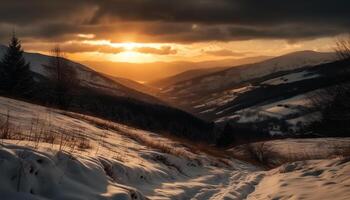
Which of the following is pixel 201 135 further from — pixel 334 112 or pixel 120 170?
pixel 120 170

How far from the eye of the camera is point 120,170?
33.6 ft

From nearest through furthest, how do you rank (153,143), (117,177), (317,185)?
(117,177) < (317,185) < (153,143)

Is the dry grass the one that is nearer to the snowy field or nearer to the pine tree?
the snowy field

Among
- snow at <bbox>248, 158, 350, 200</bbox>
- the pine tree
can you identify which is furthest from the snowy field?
the pine tree

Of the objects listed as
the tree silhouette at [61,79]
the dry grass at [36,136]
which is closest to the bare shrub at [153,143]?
the dry grass at [36,136]

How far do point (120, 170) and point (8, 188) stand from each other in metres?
3.98

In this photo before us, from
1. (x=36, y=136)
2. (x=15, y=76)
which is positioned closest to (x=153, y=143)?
(x=36, y=136)

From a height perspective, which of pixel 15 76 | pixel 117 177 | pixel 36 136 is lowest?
pixel 117 177

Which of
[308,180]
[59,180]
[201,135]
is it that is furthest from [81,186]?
[201,135]

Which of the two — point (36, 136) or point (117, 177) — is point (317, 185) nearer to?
point (117, 177)

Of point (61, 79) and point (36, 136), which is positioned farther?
point (61, 79)

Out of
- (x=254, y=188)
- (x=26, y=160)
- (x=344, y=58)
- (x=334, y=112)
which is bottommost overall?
(x=254, y=188)

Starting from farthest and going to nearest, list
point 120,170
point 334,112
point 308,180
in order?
point 334,112, point 308,180, point 120,170

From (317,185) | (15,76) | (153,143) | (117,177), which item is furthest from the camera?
(15,76)
